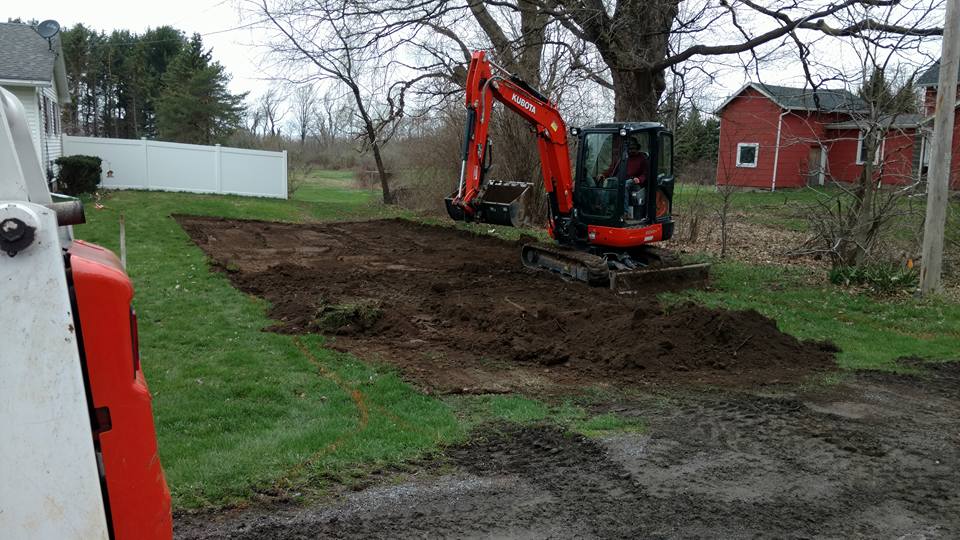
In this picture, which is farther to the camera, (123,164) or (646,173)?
(123,164)

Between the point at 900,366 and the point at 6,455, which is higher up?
the point at 6,455

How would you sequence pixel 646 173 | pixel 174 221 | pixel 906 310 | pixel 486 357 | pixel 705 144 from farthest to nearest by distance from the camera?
pixel 705 144
pixel 174 221
pixel 646 173
pixel 906 310
pixel 486 357

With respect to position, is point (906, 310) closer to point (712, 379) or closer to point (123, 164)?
point (712, 379)

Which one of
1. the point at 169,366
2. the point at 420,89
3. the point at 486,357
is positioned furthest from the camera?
the point at 420,89

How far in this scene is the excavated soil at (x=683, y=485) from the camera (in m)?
4.24

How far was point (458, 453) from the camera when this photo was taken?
5.37 m

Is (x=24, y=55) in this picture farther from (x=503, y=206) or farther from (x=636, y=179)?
(x=636, y=179)

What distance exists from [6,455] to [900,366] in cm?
860

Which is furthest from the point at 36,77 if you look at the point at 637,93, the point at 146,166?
the point at 637,93

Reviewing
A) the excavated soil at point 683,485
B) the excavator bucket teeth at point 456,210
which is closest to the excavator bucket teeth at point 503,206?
the excavator bucket teeth at point 456,210

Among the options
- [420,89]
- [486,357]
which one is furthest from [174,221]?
[486,357]

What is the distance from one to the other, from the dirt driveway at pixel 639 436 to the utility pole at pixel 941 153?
4.67 metres

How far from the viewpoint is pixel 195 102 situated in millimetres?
43312

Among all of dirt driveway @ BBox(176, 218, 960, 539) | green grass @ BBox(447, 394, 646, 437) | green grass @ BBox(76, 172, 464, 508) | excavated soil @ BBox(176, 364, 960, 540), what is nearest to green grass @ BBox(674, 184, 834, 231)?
dirt driveway @ BBox(176, 218, 960, 539)
